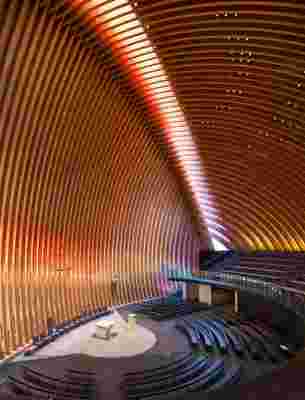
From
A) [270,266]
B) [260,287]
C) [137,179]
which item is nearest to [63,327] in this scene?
[137,179]

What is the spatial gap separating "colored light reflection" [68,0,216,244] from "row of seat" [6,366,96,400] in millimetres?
Answer: 11983

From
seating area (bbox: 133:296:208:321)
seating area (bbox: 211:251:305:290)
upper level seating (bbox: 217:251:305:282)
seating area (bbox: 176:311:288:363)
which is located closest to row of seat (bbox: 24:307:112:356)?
seating area (bbox: 133:296:208:321)

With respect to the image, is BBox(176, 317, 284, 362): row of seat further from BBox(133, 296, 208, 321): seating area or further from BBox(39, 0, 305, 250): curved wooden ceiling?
BBox(39, 0, 305, 250): curved wooden ceiling

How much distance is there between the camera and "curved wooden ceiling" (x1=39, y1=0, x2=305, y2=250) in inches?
479

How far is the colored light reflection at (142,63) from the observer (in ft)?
42.4

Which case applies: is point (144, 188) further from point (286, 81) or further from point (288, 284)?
point (286, 81)

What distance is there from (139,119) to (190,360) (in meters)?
12.7

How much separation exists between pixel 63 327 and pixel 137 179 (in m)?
9.78

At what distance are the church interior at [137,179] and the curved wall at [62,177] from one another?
7cm

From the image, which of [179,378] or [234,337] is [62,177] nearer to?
[179,378]

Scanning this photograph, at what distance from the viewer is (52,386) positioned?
11.2 meters

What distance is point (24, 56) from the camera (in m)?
12.6

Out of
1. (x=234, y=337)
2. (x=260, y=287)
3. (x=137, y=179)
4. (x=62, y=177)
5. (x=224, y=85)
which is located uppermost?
(x=224, y=85)

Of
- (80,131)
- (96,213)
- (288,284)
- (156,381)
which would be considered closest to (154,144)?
(96,213)
